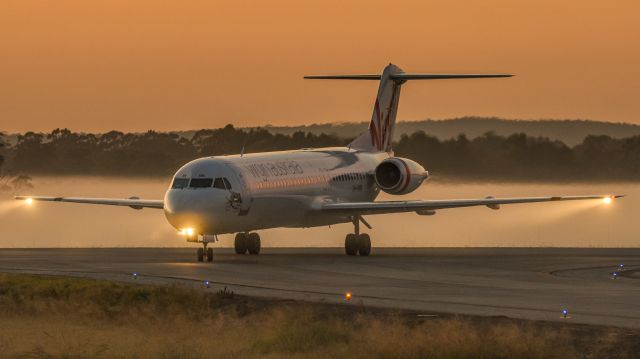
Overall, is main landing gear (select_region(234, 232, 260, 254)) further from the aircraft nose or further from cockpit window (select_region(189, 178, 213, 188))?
the aircraft nose

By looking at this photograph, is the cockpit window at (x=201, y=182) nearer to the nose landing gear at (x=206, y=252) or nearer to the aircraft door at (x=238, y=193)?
the aircraft door at (x=238, y=193)

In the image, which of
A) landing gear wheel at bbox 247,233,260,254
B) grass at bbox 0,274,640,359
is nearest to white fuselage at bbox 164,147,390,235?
landing gear wheel at bbox 247,233,260,254

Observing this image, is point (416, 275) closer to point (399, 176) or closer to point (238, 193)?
point (238, 193)

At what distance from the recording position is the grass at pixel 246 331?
74.7ft

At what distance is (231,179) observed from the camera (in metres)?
49.8

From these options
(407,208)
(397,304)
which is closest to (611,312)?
(397,304)

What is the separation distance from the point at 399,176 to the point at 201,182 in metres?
10.8

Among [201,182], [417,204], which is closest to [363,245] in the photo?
[417,204]

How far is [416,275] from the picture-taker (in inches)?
1603

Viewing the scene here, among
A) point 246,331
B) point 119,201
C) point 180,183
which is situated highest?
point 180,183

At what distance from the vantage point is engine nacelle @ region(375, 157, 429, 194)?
57.0 meters

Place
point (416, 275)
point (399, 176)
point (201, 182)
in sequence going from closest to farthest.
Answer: point (416, 275) → point (201, 182) → point (399, 176)

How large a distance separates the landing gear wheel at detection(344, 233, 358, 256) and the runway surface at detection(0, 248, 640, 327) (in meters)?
0.74

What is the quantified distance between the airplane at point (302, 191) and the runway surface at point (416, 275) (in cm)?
135
